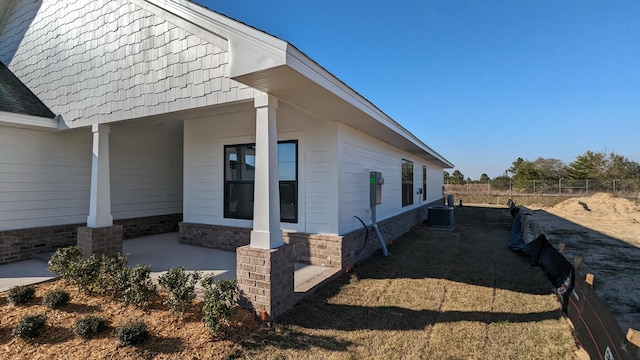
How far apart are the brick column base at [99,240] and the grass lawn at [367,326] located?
3.28 feet

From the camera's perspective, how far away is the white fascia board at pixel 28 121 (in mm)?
5480

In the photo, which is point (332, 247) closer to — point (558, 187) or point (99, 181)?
point (99, 181)

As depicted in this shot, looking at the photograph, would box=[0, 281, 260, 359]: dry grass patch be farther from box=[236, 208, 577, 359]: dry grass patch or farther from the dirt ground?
the dirt ground

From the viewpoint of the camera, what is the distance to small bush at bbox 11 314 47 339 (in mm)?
3003

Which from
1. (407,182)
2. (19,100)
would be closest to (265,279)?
(19,100)

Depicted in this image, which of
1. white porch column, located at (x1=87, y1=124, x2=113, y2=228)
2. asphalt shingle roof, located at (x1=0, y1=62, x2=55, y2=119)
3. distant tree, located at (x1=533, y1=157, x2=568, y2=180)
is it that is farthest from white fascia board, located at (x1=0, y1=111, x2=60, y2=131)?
distant tree, located at (x1=533, y1=157, x2=568, y2=180)

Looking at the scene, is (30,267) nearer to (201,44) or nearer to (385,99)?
(201,44)

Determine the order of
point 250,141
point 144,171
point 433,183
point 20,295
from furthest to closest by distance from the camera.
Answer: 1. point 433,183
2. point 144,171
3. point 250,141
4. point 20,295

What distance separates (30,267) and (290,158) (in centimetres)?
528

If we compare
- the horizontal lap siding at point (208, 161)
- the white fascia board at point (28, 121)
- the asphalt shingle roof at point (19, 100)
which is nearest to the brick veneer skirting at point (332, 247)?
the horizontal lap siding at point (208, 161)

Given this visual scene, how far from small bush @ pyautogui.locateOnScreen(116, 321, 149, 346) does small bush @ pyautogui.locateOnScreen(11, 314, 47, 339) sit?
0.92 m

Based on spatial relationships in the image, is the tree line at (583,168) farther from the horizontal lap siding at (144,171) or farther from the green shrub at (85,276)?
the green shrub at (85,276)

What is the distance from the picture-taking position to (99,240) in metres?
5.48

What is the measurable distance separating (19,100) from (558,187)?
33575 mm
